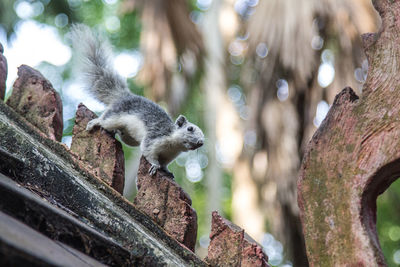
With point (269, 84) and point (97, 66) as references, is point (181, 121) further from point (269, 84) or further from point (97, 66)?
point (269, 84)

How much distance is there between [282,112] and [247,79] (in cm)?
66

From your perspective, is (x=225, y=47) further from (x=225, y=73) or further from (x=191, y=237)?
(x=191, y=237)

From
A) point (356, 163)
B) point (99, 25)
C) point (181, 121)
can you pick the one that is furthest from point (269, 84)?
point (99, 25)

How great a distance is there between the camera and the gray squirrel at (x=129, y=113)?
3359 millimetres

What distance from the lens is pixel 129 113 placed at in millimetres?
3414

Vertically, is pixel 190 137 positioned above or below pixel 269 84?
below

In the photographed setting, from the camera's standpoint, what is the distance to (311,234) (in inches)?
56.2

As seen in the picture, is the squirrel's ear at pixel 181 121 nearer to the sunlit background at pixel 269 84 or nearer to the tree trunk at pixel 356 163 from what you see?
the sunlit background at pixel 269 84

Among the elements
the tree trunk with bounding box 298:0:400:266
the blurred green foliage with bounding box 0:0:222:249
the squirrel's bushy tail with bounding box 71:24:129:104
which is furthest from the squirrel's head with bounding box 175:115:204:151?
the blurred green foliage with bounding box 0:0:222:249

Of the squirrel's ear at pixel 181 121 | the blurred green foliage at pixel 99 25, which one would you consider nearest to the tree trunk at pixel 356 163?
the squirrel's ear at pixel 181 121

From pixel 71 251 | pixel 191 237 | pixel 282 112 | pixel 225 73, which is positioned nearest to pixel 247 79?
pixel 282 112

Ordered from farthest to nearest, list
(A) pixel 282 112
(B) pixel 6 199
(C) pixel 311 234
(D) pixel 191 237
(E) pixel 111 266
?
(A) pixel 282 112 < (D) pixel 191 237 < (C) pixel 311 234 < (E) pixel 111 266 < (B) pixel 6 199

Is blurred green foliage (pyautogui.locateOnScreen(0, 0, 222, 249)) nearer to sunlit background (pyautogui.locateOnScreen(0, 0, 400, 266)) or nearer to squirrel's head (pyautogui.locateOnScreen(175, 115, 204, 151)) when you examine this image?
sunlit background (pyautogui.locateOnScreen(0, 0, 400, 266))

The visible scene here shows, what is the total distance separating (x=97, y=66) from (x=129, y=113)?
45cm
